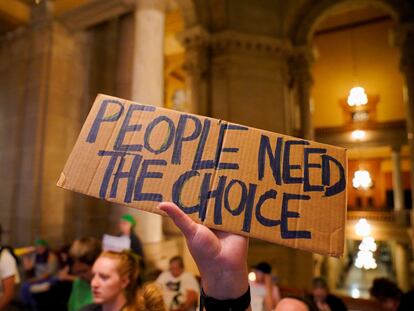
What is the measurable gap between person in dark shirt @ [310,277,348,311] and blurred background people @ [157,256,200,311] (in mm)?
1475

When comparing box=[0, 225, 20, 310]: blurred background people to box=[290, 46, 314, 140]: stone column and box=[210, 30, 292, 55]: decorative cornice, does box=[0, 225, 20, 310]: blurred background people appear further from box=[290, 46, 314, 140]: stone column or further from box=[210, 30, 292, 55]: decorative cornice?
box=[290, 46, 314, 140]: stone column

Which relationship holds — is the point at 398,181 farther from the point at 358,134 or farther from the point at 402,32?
the point at 402,32

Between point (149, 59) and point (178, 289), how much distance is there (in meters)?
3.88

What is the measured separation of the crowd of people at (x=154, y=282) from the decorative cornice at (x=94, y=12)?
173 inches

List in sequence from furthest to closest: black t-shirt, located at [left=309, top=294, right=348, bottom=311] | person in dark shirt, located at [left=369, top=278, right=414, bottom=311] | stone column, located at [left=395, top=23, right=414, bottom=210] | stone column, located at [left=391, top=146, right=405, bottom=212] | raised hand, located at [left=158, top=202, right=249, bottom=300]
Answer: stone column, located at [left=391, top=146, right=405, bottom=212] < stone column, located at [left=395, top=23, right=414, bottom=210] < black t-shirt, located at [left=309, top=294, right=348, bottom=311] < person in dark shirt, located at [left=369, top=278, right=414, bottom=311] < raised hand, located at [left=158, top=202, right=249, bottom=300]

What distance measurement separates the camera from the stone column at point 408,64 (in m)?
8.47

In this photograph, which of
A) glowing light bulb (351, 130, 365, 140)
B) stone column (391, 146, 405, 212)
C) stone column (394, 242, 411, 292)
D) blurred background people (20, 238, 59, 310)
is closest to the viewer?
blurred background people (20, 238, 59, 310)

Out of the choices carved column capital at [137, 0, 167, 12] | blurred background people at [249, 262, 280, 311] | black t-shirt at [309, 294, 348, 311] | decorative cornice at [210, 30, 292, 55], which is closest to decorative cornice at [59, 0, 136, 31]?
carved column capital at [137, 0, 167, 12]

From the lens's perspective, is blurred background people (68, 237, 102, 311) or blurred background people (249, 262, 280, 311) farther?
blurred background people (249, 262, 280, 311)

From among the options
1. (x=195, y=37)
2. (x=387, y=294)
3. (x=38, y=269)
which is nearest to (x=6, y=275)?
(x=38, y=269)

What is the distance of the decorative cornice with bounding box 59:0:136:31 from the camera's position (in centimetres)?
613

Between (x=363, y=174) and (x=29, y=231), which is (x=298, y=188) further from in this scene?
(x=363, y=174)

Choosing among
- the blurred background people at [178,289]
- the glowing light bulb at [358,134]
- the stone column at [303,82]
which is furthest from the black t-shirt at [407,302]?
the glowing light bulb at [358,134]

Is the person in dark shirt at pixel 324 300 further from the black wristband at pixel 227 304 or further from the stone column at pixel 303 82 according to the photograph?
the stone column at pixel 303 82
